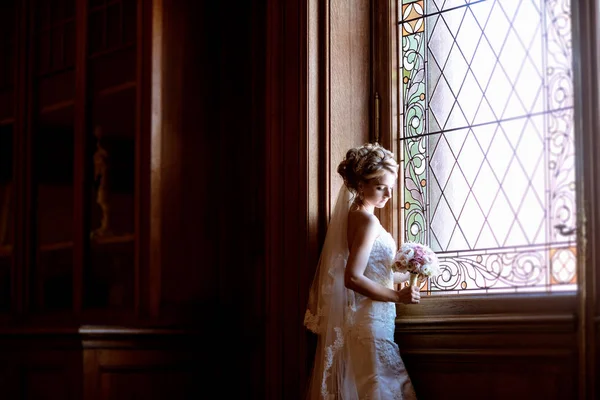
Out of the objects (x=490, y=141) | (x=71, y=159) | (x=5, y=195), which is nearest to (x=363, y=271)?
(x=490, y=141)

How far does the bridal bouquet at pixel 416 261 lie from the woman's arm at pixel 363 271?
0.07 meters

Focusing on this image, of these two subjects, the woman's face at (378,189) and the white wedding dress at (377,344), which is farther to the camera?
the woman's face at (378,189)

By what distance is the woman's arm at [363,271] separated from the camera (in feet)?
13.3

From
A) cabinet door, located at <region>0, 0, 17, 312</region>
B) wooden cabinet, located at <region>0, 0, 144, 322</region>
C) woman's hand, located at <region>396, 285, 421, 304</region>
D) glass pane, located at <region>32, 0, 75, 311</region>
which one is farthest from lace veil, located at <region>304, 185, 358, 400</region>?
cabinet door, located at <region>0, 0, 17, 312</region>

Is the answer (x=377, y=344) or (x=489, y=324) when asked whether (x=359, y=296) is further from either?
(x=489, y=324)

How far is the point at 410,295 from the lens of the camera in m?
4.06

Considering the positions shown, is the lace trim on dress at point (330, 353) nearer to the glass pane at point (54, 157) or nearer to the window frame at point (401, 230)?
the window frame at point (401, 230)

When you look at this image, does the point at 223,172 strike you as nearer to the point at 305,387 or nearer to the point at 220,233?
the point at 220,233

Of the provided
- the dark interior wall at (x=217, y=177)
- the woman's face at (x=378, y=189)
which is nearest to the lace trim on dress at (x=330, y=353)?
the woman's face at (x=378, y=189)

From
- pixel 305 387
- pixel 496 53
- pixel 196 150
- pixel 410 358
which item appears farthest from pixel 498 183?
pixel 196 150

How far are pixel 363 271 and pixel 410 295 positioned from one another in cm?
22

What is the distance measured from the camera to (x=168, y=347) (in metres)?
4.71

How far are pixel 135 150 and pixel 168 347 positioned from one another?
0.98 m

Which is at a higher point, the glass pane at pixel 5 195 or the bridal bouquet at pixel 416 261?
the glass pane at pixel 5 195
